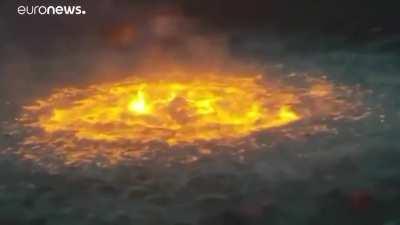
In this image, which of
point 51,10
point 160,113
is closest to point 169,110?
point 160,113

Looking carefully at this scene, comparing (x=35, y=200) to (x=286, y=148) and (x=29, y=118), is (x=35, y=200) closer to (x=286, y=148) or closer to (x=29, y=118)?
(x=29, y=118)

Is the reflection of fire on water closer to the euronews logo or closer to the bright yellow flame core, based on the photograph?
the bright yellow flame core

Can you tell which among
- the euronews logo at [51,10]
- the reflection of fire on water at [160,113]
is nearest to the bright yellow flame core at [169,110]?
the reflection of fire on water at [160,113]

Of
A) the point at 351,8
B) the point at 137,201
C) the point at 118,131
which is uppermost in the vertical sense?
the point at 351,8

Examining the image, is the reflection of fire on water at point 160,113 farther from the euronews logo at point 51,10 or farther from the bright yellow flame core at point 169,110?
the euronews logo at point 51,10

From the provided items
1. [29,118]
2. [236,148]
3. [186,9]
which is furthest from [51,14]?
[236,148]

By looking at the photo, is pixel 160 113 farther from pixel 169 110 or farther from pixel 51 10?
pixel 51 10
